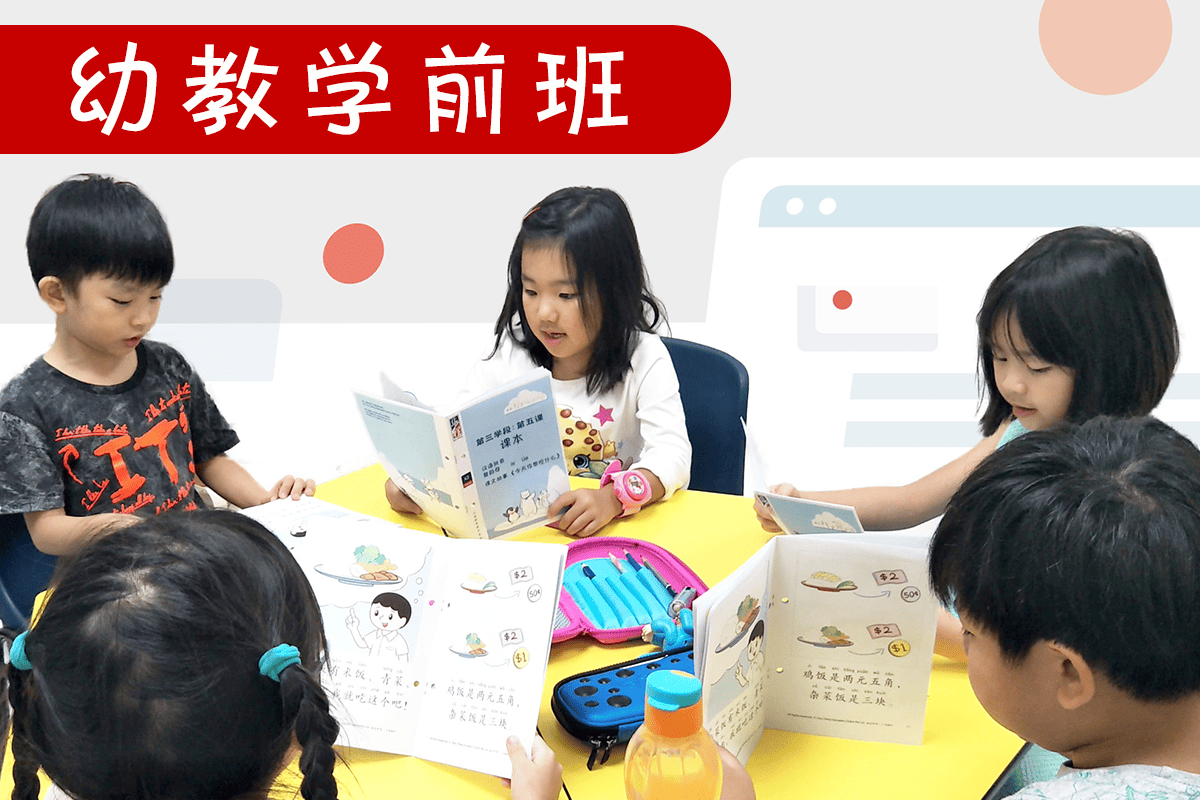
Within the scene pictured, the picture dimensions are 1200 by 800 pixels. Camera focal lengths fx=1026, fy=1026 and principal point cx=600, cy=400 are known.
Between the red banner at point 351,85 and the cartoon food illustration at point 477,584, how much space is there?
5.81 feet

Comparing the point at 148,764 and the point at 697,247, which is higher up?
the point at 697,247

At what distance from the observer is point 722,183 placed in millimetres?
2826

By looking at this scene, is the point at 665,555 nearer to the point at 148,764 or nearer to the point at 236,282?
the point at 148,764

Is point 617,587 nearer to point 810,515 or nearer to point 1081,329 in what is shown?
point 810,515

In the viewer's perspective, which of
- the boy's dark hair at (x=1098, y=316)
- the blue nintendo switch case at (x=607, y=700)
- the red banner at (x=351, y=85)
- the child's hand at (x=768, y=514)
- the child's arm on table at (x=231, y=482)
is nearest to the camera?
the blue nintendo switch case at (x=607, y=700)

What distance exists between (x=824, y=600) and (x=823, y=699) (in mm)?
129

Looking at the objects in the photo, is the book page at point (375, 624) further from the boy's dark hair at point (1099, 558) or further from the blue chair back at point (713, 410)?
the blue chair back at point (713, 410)

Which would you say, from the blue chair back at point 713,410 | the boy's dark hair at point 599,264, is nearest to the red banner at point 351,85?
the boy's dark hair at point 599,264

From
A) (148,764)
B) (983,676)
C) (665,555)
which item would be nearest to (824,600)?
(983,676)

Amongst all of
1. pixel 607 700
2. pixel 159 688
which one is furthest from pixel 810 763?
pixel 159 688

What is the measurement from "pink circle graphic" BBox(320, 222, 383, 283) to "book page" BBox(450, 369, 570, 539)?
1398 mm

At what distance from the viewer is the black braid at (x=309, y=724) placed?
824mm

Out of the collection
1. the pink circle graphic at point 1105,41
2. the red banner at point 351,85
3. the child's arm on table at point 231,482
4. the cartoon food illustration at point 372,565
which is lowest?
the child's arm on table at point 231,482

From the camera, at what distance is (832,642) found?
122 cm
